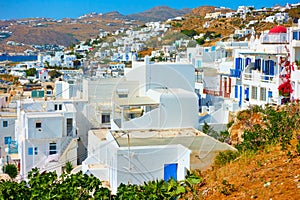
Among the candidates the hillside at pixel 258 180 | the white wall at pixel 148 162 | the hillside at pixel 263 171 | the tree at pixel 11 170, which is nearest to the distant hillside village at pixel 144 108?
the white wall at pixel 148 162

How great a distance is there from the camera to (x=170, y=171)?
41.5 ft

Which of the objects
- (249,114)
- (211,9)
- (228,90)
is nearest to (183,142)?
(249,114)

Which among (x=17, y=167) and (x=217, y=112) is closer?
(x=217, y=112)

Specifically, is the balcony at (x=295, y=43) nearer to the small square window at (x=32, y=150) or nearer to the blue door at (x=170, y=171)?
the blue door at (x=170, y=171)

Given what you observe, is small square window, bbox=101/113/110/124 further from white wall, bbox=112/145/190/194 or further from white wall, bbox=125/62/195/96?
white wall, bbox=112/145/190/194

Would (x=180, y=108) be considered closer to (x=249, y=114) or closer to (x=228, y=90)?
(x=249, y=114)

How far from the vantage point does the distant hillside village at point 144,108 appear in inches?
494

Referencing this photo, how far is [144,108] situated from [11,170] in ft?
22.6

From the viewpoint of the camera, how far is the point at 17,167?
803 inches

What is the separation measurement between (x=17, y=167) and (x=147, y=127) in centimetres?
799

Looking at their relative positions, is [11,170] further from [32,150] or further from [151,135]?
[151,135]

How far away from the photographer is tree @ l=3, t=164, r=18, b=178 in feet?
63.9

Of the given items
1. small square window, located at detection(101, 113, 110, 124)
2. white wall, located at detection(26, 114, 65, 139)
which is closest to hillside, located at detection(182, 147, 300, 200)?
small square window, located at detection(101, 113, 110, 124)

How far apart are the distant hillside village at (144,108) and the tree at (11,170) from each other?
1.38ft
